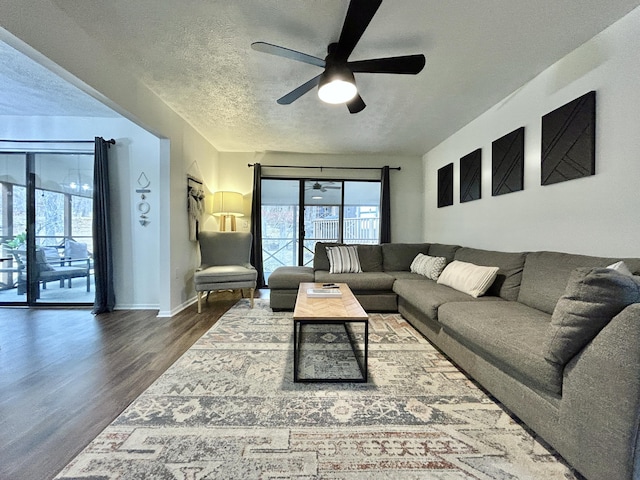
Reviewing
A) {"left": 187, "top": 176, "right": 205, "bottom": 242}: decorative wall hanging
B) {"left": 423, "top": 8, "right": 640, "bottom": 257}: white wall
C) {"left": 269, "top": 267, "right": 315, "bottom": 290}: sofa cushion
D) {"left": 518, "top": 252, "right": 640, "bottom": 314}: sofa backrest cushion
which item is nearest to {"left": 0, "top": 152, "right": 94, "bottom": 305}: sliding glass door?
{"left": 187, "top": 176, "right": 205, "bottom": 242}: decorative wall hanging

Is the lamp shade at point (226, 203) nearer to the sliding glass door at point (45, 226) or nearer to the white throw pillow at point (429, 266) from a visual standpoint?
the sliding glass door at point (45, 226)

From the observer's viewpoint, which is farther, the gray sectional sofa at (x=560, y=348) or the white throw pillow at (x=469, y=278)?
the white throw pillow at (x=469, y=278)

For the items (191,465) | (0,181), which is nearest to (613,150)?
(191,465)

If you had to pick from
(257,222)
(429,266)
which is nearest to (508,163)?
(429,266)

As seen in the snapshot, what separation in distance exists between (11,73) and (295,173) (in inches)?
138

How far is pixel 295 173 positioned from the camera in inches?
200

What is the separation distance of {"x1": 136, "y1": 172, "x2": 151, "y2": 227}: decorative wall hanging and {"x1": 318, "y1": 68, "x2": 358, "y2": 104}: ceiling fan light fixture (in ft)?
9.08

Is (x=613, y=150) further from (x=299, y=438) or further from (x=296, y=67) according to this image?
(x=299, y=438)

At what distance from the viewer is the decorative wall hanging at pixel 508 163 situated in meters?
2.68

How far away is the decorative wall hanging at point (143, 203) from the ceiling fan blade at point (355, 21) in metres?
3.00

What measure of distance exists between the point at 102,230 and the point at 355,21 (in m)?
3.66

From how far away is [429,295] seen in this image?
252 centimetres

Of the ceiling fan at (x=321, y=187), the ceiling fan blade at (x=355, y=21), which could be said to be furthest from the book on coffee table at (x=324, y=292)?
the ceiling fan at (x=321, y=187)

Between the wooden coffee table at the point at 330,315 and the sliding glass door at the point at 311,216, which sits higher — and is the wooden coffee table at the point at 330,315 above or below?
below
